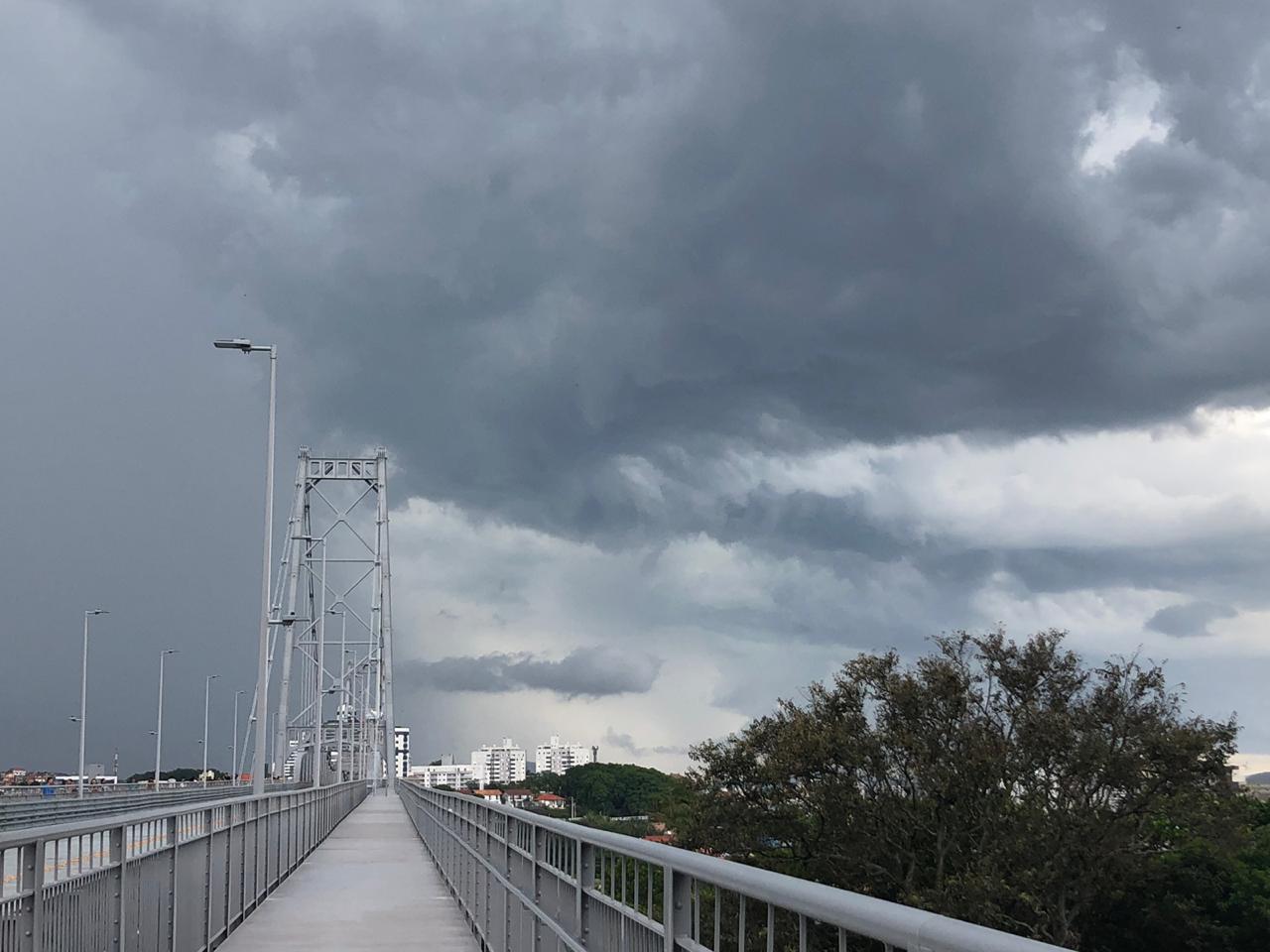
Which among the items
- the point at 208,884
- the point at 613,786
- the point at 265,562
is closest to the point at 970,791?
the point at 265,562

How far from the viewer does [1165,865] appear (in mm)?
40188

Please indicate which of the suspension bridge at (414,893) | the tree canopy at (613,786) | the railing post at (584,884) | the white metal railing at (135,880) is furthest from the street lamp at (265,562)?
the tree canopy at (613,786)

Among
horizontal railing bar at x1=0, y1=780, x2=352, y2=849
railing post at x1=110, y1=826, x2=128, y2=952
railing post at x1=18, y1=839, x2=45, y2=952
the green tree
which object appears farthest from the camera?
the green tree

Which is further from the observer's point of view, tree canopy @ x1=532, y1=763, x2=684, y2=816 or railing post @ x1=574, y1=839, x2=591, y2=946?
tree canopy @ x1=532, y1=763, x2=684, y2=816

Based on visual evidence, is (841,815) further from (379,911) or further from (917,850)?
(379,911)

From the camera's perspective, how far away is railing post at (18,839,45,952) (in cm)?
725

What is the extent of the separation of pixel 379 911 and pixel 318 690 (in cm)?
5687

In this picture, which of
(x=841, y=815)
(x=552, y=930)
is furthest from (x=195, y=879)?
(x=841, y=815)

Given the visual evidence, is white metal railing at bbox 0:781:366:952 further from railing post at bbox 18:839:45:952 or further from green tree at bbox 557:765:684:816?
green tree at bbox 557:765:684:816

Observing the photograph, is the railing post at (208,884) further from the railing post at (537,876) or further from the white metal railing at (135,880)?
the railing post at (537,876)

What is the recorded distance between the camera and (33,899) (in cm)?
735

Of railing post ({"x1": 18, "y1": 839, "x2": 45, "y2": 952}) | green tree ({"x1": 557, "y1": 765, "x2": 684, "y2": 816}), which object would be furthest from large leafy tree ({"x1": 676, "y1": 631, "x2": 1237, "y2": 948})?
green tree ({"x1": 557, "y1": 765, "x2": 684, "y2": 816})

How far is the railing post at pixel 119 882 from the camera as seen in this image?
30.4 ft

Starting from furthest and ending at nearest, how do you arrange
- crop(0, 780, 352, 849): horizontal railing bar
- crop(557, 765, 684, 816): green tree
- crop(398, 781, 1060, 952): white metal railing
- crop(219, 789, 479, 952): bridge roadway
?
crop(557, 765, 684, 816): green tree, crop(219, 789, 479, 952): bridge roadway, crop(0, 780, 352, 849): horizontal railing bar, crop(398, 781, 1060, 952): white metal railing
